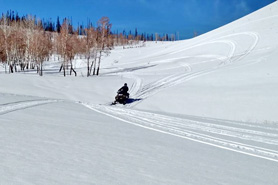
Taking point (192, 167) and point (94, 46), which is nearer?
point (192, 167)

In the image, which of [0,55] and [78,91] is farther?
[0,55]

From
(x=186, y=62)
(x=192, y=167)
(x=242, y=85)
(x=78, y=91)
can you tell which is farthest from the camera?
(x=186, y=62)

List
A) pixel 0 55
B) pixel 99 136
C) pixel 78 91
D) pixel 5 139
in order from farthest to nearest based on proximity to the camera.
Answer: pixel 0 55 < pixel 78 91 < pixel 99 136 < pixel 5 139

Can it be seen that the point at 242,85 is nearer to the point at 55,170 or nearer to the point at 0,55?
the point at 55,170

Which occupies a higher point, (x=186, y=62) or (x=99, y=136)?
(x=186, y=62)

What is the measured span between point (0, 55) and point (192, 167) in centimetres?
5779

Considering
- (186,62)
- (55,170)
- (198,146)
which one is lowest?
(198,146)

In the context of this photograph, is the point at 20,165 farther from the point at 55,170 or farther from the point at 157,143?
the point at 157,143

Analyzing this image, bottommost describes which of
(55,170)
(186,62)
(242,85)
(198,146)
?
(198,146)

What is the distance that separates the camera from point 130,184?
3426 millimetres

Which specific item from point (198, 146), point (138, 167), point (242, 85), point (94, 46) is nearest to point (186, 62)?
point (94, 46)

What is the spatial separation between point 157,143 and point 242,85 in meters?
17.5

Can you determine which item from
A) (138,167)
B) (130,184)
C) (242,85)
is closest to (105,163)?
(138,167)

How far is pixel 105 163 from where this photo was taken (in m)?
4.19
